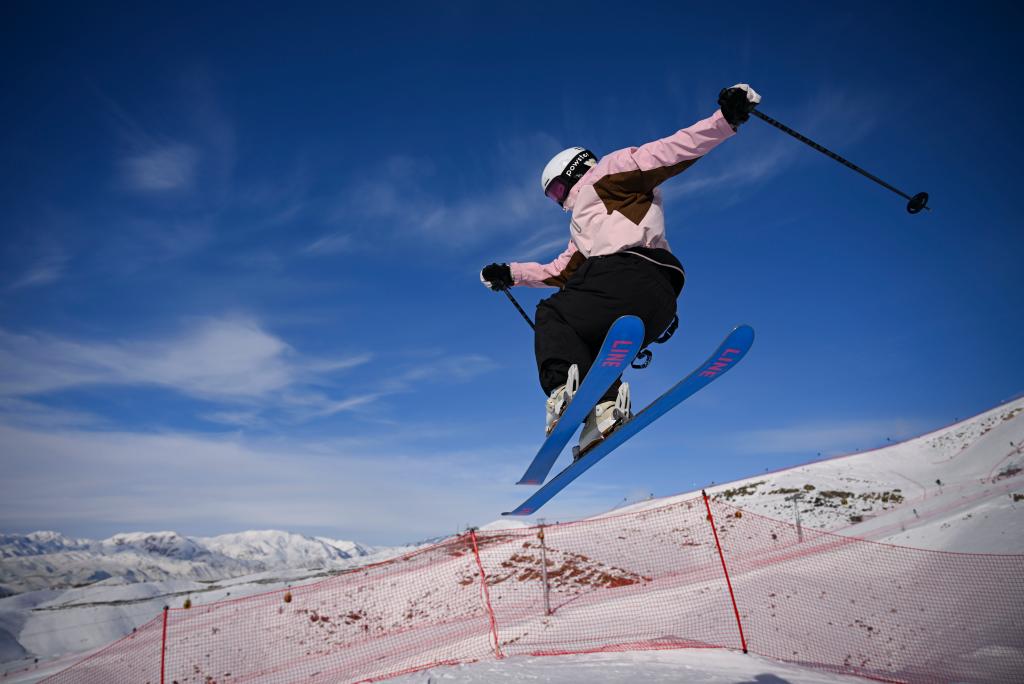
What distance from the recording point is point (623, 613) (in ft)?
36.1

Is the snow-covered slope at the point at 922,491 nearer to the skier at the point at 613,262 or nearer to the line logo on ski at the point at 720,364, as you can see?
the line logo on ski at the point at 720,364

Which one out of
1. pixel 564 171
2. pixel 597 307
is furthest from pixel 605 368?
pixel 564 171

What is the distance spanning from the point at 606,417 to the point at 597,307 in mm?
724

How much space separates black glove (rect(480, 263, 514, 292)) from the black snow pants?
0.86m

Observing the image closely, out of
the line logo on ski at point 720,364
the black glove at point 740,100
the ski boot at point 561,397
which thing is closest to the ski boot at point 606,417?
the ski boot at point 561,397

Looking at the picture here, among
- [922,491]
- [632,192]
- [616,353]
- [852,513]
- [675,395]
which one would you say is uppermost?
[632,192]

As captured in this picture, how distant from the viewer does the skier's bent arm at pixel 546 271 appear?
13.4 feet

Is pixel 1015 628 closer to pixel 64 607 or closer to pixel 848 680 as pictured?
pixel 848 680

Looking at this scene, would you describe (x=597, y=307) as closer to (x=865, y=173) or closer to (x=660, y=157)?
(x=660, y=157)

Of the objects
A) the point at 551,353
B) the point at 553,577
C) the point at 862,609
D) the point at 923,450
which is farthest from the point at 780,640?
the point at 923,450

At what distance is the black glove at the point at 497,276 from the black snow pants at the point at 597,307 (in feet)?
2.83

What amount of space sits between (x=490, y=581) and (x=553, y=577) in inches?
72.8

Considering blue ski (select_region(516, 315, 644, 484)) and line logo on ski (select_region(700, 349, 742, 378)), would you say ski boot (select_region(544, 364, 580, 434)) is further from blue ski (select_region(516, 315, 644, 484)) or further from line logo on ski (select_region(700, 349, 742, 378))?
line logo on ski (select_region(700, 349, 742, 378))

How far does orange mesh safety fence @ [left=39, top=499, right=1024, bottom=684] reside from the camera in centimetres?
827
